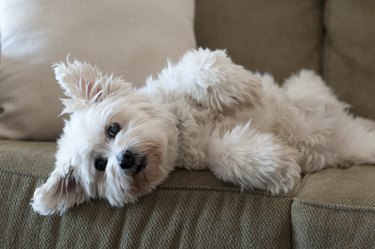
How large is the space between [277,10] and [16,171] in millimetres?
1327

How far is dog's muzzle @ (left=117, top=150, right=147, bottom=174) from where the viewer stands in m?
1.42

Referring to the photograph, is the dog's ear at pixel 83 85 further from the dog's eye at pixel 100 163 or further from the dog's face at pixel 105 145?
the dog's eye at pixel 100 163

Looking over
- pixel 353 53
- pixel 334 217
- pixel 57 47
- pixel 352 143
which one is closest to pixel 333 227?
pixel 334 217

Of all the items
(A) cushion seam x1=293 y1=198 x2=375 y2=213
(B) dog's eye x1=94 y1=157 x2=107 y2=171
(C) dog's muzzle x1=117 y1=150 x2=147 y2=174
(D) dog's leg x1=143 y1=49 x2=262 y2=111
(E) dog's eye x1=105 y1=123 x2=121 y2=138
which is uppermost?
(D) dog's leg x1=143 y1=49 x2=262 y2=111

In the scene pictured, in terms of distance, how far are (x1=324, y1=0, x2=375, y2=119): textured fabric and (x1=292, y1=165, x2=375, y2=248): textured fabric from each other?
0.74 meters

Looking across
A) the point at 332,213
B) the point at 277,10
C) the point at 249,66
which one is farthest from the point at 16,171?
the point at 277,10

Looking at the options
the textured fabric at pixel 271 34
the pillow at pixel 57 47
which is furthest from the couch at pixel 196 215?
the textured fabric at pixel 271 34

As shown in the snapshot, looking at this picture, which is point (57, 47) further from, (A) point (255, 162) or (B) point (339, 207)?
(B) point (339, 207)

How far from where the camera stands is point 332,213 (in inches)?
50.9

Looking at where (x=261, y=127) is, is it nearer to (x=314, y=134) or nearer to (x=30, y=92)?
(x=314, y=134)

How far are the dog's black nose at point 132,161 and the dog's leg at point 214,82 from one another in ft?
0.95

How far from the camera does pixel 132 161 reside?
1.42 m

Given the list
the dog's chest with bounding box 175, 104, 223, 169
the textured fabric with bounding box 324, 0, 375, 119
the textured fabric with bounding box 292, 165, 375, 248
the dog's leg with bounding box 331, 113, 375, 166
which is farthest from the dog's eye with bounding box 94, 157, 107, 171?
the textured fabric with bounding box 324, 0, 375, 119

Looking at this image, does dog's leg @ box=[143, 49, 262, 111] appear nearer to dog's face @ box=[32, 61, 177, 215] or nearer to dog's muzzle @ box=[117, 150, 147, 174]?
dog's face @ box=[32, 61, 177, 215]
